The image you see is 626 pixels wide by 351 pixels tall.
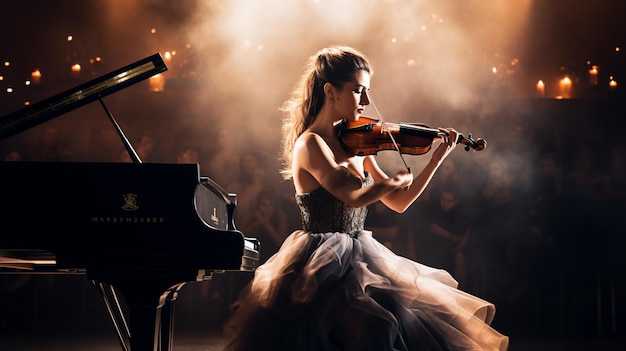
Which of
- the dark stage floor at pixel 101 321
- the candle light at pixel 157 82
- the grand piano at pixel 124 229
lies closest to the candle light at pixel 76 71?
the candle light at pixel 157 82

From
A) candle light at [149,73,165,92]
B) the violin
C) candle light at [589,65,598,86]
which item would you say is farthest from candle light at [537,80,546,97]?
the violin

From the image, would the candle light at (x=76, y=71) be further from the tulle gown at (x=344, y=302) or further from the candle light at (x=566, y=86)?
the tulle gown at (x=344, y=302)

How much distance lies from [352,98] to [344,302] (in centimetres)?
78

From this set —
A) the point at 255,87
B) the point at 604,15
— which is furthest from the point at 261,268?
the point at 604,15

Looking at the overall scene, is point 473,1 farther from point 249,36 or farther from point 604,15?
point 249,36

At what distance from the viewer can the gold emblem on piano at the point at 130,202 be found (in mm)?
2549

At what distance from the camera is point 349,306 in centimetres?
221

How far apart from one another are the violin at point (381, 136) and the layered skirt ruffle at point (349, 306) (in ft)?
1.17

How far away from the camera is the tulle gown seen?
2189 millimetres

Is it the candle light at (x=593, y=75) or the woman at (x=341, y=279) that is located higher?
the candle light at (x=593, y=75)

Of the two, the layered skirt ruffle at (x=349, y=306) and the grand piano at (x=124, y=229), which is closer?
the layered skirt ruffle at (x=349, y=306)

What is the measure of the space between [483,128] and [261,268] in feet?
19.4

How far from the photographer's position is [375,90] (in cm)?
809

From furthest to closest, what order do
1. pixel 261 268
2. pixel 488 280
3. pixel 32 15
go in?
pixel 32 15 < pixel 488 280 < pixel 261 268
